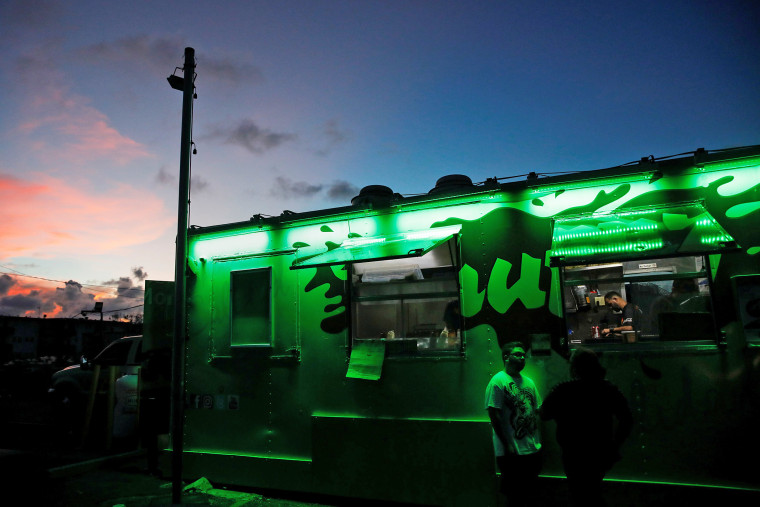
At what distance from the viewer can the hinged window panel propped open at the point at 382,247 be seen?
4.99m

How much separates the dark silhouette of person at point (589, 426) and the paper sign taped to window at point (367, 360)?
2094 millimetres

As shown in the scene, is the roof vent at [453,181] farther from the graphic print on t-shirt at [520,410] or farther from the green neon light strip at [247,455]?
the green neon light strip at [247,455]

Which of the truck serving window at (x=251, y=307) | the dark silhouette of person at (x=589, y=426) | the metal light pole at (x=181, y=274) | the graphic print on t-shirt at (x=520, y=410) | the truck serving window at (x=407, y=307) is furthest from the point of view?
the truck serving window at (x=251, y=307)

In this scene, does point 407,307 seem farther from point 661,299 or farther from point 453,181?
point 661,299

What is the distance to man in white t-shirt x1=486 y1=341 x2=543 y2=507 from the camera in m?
4.29

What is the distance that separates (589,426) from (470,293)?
183cm

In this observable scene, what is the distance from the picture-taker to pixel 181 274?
5418 millimetres

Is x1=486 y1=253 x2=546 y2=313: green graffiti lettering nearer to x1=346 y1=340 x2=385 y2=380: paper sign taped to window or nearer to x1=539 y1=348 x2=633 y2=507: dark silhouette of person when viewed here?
x1=539 y1=348 x2=633 y2=507: dark silhouette of person

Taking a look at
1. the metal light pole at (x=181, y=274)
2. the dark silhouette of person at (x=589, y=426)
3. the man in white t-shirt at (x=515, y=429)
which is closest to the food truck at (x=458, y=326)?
the man in white t-shirt at (x=515, y=429)

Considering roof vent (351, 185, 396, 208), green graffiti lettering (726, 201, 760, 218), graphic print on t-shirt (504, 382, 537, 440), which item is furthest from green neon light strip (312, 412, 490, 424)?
green graffiti lettering (726, 201, 760, 218)

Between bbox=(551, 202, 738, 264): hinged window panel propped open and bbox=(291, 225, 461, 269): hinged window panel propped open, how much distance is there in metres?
1.23

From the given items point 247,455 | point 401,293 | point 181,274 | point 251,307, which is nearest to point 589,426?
point 401,293

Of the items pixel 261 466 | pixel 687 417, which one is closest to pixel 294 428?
pixel 261 466

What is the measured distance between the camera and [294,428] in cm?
577
